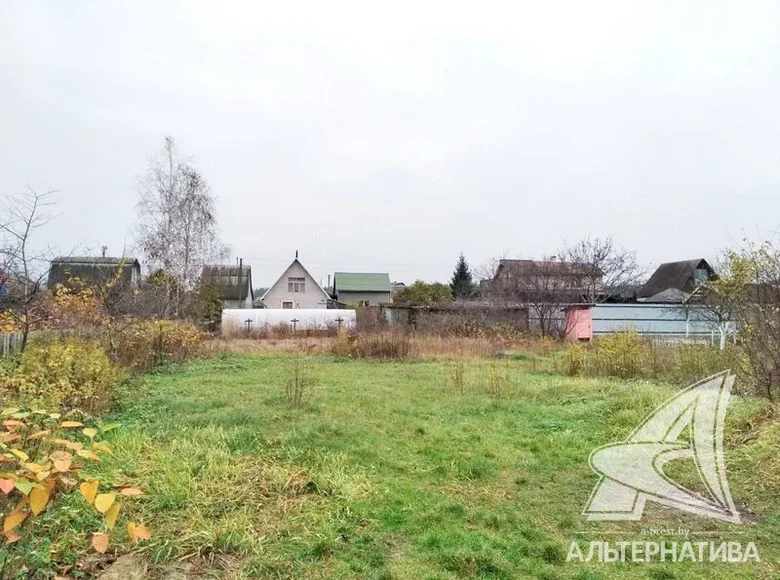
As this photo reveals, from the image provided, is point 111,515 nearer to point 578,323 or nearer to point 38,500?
point 38,500

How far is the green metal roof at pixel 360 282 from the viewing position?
37.7 metres

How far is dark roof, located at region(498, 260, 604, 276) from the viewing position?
20828mm

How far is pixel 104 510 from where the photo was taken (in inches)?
52.2

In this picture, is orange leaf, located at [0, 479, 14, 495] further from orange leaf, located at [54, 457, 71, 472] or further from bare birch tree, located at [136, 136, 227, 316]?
bare birch tree, located at [136, 136, 227, 316]

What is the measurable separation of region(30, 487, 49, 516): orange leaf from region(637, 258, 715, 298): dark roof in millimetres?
33894

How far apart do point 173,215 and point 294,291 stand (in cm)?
1464

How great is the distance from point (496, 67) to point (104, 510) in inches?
353

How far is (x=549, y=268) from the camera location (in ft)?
70.4

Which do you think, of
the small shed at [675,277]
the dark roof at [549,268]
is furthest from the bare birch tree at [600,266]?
the small shed at [675,277]

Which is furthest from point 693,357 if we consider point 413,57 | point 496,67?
point 413,57

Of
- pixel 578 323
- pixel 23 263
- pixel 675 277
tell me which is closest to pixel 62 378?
pixel 23 263

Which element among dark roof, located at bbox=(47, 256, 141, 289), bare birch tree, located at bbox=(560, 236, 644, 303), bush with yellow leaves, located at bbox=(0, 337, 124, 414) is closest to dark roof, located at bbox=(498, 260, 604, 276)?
bare birch tree, located at bbox=(560, 236, 644, 303)

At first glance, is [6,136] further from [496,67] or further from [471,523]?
[471,523]

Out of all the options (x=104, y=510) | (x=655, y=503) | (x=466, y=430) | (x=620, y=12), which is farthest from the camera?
(x=620, y=12)
